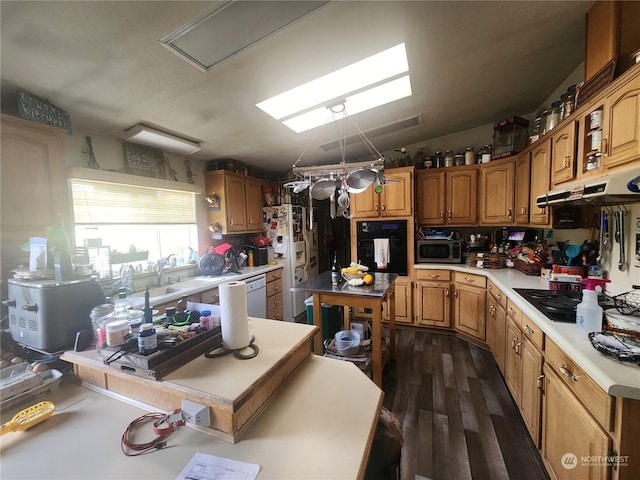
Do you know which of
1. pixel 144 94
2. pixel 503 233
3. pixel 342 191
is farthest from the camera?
pixel 503 233

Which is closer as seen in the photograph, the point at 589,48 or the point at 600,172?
the point at 600,172

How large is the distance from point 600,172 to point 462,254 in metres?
2.04

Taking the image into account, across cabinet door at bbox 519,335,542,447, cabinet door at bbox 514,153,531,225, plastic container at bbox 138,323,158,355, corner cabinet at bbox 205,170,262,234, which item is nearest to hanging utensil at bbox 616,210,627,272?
cabinet door at bbox 519,335,542,447

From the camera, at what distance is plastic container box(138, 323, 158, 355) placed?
911 mm

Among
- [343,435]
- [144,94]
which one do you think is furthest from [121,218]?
[343,435]

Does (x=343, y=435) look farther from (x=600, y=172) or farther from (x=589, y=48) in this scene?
(x=589, y=48)

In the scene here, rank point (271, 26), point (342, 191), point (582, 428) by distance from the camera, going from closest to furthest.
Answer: point (582, 428) < point (271, 26) < point (342, 191)

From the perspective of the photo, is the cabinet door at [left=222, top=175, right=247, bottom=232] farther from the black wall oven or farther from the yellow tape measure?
the yellow tape measure

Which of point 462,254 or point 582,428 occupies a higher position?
point 462,254

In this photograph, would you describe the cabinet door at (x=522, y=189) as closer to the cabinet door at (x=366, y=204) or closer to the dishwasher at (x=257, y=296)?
the cabinet door at (x=366, y=204)

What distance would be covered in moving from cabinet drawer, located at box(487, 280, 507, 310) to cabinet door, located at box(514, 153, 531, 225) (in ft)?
2.57

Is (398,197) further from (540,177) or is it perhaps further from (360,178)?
(360,178)

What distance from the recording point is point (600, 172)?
1535 mm

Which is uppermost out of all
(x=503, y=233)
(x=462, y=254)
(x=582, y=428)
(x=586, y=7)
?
(x=586, y=7)
